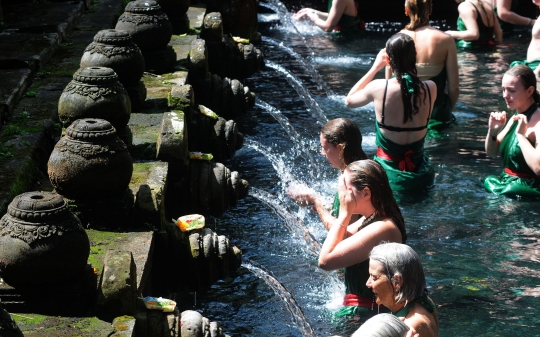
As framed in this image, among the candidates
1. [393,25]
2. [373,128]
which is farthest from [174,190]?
[393,25]

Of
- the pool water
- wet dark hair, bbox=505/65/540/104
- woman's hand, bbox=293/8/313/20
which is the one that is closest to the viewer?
the pool water

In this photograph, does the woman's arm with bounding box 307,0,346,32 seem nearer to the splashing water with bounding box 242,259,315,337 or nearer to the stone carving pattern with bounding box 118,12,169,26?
the stone carving pattern with bounding box 118,12,169,26

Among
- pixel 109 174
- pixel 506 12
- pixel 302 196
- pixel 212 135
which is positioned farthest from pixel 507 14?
pixel 109 174

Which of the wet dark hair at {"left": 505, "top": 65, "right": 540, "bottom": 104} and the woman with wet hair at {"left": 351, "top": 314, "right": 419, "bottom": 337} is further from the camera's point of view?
the wet dark hair at {"left": 505, "top": 65, "right": 540, "bottom": 104}

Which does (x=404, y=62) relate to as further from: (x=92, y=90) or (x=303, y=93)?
(x=303, y=93)

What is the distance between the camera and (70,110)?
605cm

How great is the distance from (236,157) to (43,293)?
4.73 meters

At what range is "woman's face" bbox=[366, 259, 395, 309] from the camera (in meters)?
3.89

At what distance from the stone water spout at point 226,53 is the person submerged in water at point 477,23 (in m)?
2.94

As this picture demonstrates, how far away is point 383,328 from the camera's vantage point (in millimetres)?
3039

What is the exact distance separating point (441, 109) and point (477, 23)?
4.18m

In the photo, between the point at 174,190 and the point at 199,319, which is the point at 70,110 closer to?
the point at 174,190

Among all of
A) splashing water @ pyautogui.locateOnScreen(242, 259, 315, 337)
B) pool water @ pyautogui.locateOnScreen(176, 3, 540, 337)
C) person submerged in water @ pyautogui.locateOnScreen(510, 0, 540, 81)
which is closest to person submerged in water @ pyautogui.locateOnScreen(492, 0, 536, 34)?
pool water @ pyautogui.locateOnScreen(176, 3, 540, 337)

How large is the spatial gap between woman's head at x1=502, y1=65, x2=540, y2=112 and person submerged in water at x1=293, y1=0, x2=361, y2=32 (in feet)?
21.9
